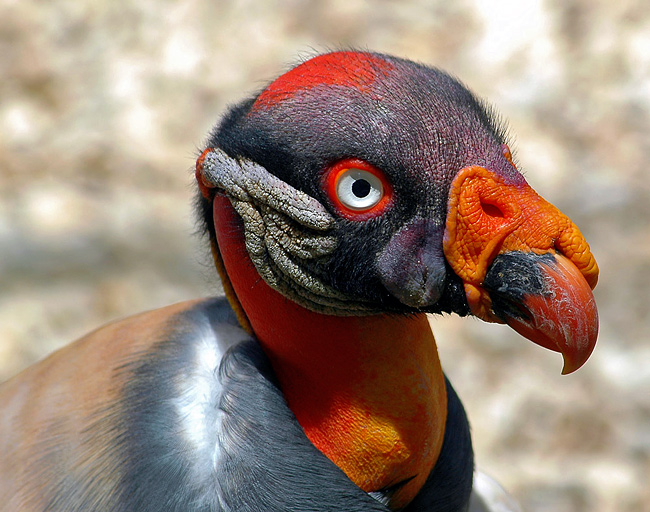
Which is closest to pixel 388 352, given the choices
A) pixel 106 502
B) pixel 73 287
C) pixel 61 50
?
pixel 106 502

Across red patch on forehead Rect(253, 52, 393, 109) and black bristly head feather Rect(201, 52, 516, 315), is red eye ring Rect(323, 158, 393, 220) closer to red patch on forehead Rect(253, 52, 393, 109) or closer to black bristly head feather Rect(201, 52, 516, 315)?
black bristly head feather Rect(201, 52, 516, 315)

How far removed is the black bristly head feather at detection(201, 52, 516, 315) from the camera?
1.69 metres

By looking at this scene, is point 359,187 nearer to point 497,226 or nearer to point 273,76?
point 497,226

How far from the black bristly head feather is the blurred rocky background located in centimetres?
237

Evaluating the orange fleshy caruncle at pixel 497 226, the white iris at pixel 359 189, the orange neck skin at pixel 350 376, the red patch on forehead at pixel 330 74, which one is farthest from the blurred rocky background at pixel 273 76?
the orange fleshy caruncle at pixel 497 226

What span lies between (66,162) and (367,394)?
3.72 meters

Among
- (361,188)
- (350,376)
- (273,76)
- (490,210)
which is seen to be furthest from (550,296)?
(273,76)

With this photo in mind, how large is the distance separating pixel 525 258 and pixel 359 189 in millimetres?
384

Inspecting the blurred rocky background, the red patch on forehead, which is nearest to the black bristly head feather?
the red patch on forehead

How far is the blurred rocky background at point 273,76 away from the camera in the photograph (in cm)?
411

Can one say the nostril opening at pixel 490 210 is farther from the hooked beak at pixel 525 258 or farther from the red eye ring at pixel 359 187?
the red eye ring at pixel 359 187

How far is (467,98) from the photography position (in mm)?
1839

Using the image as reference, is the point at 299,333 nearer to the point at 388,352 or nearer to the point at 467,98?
the point at 388,352

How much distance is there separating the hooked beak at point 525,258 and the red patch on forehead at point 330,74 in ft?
1.03
